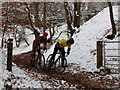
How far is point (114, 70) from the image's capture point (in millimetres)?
13789

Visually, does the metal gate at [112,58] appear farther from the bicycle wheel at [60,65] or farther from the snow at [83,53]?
the bicycle wheel at [60,65]

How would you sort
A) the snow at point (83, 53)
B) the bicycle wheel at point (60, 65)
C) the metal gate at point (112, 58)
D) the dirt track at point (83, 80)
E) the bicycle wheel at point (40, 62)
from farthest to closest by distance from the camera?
the bicycle wheel at point (40, 62)
the metal gate at point (112, 58)
the bicycle wheel at point (60, 65)
the dirt track at point (83, 80)
the snow at point (83, 53)

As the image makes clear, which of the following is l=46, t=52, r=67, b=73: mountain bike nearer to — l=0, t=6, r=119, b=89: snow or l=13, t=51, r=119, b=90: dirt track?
l=13, t=51, r=119, b=90: dirt track

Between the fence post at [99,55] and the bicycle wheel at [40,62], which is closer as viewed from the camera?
the fence post at [99,55]

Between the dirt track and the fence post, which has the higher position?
the fence post

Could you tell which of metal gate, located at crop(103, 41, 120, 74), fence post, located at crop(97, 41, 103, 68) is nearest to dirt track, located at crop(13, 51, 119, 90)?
fence post, located at crop(97, 41, 103, 68)

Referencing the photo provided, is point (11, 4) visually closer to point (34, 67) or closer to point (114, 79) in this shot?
point (34, 67)

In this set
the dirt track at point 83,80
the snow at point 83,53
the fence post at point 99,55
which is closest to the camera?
the snow at point 83,53

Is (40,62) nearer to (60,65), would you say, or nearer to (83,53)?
(60,65)

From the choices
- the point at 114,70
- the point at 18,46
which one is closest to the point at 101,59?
the point at 114,70

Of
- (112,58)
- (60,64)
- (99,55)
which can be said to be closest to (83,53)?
(112,58)

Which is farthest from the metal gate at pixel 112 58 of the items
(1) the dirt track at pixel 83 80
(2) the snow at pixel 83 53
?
(1) the dirt track at pixel 83 80

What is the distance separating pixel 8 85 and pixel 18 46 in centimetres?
3306

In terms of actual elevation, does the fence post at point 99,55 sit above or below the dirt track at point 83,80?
above
